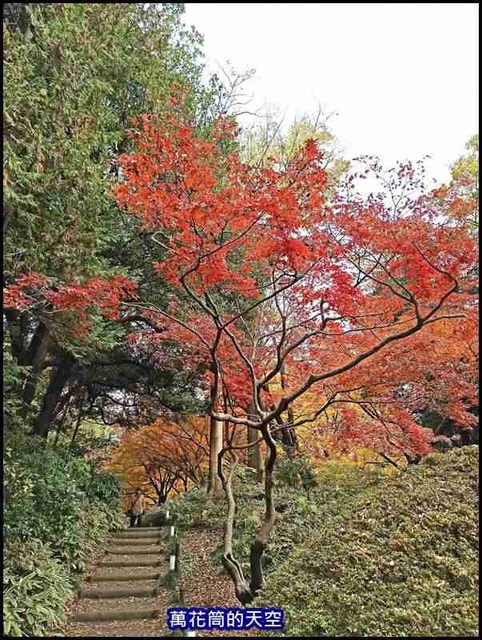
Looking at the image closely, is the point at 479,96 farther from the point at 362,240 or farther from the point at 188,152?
the point at 188,152

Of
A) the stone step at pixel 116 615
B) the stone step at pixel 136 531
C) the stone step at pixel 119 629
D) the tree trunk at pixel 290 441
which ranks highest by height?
the tree trunk at pixel 290 441

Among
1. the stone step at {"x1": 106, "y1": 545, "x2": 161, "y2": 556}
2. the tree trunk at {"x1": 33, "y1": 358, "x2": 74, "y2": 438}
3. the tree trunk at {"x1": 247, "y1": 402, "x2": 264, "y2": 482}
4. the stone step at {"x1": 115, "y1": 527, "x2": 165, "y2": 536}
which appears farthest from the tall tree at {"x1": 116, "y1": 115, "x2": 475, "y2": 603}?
the tree trunk at {"x1": 247, "y1": 402, "x2": 264, "y2": 482}

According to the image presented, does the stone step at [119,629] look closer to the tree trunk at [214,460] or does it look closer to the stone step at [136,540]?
the stone step at [136,540]

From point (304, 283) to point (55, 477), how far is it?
4.88m

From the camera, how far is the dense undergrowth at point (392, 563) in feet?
13.4

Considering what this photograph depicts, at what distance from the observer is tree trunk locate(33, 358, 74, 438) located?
9.95 meters

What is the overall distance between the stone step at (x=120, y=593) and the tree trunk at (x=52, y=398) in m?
4.13

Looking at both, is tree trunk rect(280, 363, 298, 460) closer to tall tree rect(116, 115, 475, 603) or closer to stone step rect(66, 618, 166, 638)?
tall tree rect(116, 115, 475, 603)

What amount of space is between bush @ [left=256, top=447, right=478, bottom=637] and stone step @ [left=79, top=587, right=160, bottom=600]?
227 cm

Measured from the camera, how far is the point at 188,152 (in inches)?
252

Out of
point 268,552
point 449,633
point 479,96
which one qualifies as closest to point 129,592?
point 268,552

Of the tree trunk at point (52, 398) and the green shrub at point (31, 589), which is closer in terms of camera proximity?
the green shrub at point (31, 589)

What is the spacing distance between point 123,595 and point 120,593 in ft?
0.16

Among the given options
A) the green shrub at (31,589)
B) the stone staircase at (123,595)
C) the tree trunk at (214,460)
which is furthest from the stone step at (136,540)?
the green shrub at (31,589)
